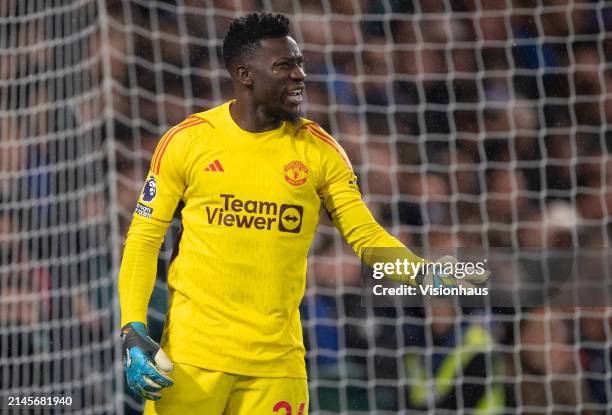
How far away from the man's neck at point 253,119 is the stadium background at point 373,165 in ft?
6.15

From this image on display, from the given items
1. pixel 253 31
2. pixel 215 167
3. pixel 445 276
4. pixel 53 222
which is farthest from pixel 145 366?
pixel 53 222

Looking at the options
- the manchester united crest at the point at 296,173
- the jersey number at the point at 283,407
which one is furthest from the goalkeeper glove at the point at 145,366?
the manchester united crest at the point at 296,173

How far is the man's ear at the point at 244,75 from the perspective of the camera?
2.74 meters

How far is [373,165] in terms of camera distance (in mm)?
5355

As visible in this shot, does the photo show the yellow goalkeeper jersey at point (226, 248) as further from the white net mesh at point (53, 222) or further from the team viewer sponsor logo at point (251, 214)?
the white net mesh at point (53, 222)

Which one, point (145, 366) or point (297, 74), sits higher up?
point (297, 74)

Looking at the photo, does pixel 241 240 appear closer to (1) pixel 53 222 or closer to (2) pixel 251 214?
(2) pixel 251 214

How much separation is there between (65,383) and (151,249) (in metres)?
2.03

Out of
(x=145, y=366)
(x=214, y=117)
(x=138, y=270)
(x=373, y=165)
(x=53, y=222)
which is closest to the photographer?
(x=145, y=366)

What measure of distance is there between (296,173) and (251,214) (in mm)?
147

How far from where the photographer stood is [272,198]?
2686mm

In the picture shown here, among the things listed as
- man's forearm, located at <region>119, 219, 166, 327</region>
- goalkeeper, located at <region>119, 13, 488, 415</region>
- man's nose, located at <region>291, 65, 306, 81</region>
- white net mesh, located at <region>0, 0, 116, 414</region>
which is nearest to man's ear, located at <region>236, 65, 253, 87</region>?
goalkeeper, located at <region>119, 13, 488, 415</region>

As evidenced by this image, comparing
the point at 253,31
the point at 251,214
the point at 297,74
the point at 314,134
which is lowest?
the point at 251,214

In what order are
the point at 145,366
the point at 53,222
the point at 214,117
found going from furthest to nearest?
the point at 53,222 < the point at 214,117 < the point at 145,366
